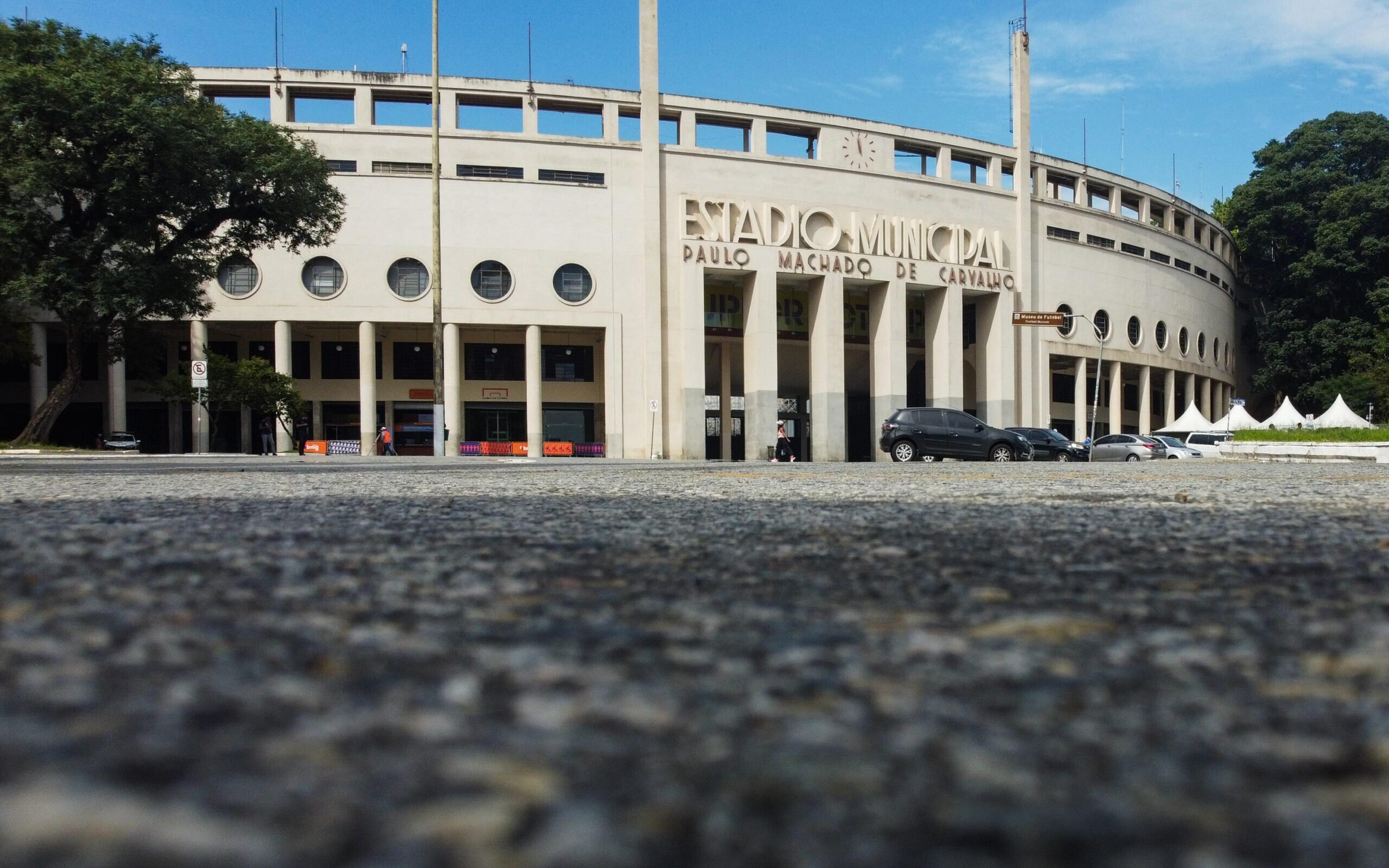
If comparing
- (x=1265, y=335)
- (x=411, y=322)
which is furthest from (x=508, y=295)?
(x=1265, y=335)

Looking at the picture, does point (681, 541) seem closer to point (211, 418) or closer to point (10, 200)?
point (10, 200)

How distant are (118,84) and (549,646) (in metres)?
27.5

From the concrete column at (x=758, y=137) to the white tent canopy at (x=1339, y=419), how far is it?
25.5 meters

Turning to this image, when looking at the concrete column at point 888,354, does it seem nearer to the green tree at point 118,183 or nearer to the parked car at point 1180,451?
the parked car at point 1180,451

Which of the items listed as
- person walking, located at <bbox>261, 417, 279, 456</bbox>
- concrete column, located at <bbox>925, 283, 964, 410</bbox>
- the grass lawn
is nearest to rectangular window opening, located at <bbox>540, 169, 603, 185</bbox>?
person walking, located at <bbox>261, 417, 279, 456</bbox>

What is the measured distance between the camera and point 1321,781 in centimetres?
89

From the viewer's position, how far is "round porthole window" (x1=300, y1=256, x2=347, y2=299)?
42594 mm

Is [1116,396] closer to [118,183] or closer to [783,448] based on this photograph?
[783,448]

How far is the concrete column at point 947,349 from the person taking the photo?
163ft

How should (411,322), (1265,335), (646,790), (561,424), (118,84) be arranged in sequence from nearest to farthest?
1. (646,790)
2. (118,84)
3. (411,322)
4. (561,424)
5. (1265,335)

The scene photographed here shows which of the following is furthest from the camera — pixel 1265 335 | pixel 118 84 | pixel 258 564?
pixel 1265 335

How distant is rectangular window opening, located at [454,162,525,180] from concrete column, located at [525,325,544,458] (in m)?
6.58

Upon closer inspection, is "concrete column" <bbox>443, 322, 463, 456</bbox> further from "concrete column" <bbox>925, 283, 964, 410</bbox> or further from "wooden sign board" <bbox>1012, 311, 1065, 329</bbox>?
"wooden sign board" <bbox>1012, 311, 1065, 329</bbox>

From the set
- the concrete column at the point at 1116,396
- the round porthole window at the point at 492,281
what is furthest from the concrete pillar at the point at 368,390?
the concrete column at the point at 1116,396
